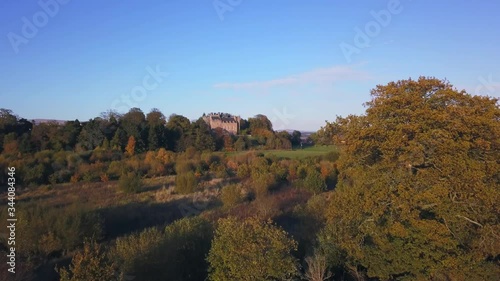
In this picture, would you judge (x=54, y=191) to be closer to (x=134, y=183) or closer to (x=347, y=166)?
(x=134, y=183)

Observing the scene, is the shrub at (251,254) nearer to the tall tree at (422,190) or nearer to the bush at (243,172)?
the tall tree at (422,190)

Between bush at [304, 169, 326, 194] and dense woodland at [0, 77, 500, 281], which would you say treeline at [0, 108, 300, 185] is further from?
dense woodland at [0, 77, 500, 281]

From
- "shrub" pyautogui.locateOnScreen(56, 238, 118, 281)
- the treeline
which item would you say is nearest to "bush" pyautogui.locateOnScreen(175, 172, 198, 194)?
the treeline

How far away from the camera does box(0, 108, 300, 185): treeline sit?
2677 centimetres

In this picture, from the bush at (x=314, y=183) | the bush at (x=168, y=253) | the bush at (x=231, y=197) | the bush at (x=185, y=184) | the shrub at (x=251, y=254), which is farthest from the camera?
the bush at (x=314, y=183)

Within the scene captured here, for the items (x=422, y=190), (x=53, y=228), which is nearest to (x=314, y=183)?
(x=422, y=190)

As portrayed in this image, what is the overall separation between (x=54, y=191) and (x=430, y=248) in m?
21.7

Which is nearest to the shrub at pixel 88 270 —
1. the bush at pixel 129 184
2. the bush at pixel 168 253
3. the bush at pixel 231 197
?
the bush at pixel 168 253

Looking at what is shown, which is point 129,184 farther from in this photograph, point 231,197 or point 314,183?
point 314,183

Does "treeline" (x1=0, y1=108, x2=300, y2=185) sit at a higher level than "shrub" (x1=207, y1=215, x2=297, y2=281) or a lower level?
higher

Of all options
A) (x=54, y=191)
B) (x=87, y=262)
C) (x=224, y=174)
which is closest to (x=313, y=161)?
(x=224, y=174)

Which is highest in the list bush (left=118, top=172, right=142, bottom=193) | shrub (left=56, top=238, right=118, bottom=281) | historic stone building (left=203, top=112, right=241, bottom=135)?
historic stone building (left=203, top=112, right=241, bottom=135)

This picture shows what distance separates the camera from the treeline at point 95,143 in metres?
26.8

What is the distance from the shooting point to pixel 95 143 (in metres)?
34.3
